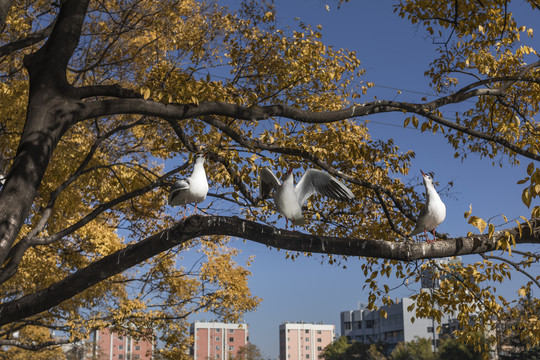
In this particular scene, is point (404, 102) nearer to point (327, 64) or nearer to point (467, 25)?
point (467, 25)

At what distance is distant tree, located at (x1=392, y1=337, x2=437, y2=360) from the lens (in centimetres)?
4863

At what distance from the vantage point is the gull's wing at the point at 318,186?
16.9 ft

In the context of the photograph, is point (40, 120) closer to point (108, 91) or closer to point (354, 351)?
point (108, 91)

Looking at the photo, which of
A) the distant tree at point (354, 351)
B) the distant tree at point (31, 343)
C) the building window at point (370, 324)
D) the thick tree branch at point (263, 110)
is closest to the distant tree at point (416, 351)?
the distant tree at point (354, 351)

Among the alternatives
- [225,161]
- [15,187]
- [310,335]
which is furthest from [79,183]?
[310,335]

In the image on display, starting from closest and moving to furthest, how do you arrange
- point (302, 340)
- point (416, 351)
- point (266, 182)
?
point (266, 182) → point (416, 351) → point (302, 340)

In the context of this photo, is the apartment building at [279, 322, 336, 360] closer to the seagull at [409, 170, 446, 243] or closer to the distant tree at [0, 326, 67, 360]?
the distant tree at [0, 326, 67, 360]

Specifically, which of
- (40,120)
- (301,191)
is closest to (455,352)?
(301,191)

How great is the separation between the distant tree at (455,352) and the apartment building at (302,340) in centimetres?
5290

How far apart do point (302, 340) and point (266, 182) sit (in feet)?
313

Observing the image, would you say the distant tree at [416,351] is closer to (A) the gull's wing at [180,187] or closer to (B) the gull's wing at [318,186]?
(B) the gull's wing at [318,186]

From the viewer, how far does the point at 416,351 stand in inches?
1962

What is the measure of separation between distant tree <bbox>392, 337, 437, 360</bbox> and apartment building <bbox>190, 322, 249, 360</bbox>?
3691cm

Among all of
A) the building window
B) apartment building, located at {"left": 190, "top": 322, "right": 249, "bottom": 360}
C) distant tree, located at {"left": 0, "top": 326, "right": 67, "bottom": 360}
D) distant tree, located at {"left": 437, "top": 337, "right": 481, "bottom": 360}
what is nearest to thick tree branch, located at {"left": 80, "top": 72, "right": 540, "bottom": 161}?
distant tree, located at {"left": 0, "top": 326, "right": 67, "bottom": 360}
